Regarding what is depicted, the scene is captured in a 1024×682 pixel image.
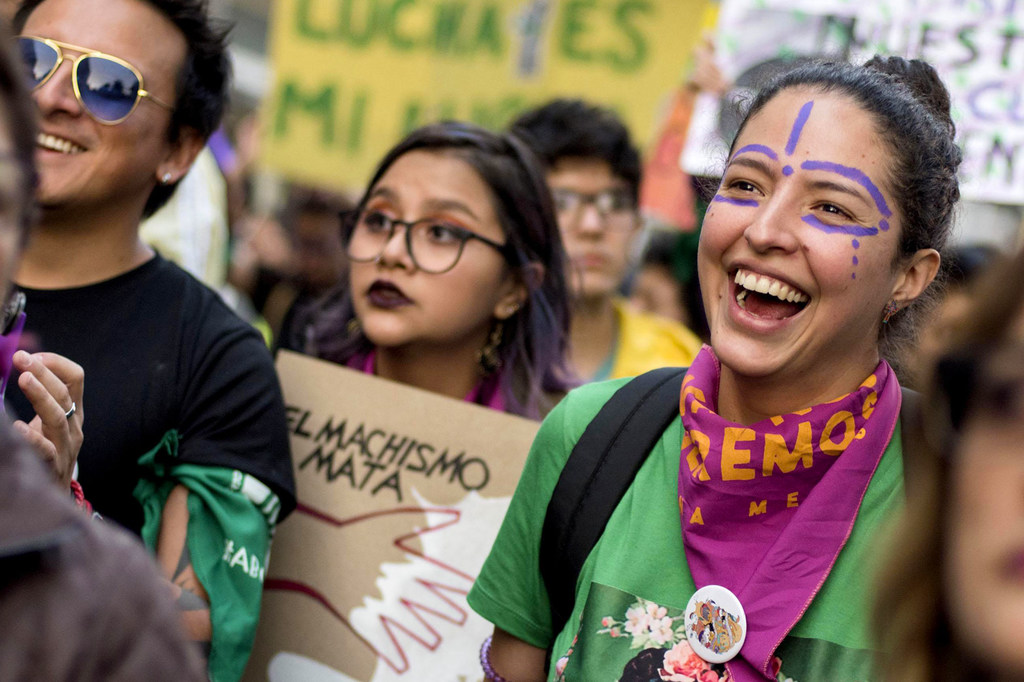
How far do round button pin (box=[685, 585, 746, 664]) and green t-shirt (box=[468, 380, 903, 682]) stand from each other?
42 millimetres

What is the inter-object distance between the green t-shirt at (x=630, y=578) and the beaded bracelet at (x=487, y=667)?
0.13 meters

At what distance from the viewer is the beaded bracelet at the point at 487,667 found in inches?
89.1

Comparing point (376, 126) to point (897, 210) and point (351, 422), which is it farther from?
point (897, 210)

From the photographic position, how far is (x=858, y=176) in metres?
2.04

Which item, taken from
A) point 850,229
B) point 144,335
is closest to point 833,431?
point 850,229

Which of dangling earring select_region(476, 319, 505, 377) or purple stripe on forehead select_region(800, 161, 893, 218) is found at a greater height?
purple stripe on forehead select_region(800, 161, 893, 218)

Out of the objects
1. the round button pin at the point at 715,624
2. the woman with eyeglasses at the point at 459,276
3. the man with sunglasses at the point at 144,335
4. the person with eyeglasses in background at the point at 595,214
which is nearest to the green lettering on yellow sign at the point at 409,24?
the person with eyeglasses in background at the point at 595,214

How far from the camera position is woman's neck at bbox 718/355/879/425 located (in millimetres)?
2084

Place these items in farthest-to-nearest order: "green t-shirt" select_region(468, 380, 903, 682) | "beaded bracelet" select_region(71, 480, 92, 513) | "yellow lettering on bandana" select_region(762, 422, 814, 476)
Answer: "beaded bracelet" select_region(71, 480, 92, 513) < "yellow lettering on bandana" select_region(762, 422, 814, 476) < "green t-shirt" select_region(468, 380, 903, 682)

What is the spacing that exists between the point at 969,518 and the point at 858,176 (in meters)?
1.05

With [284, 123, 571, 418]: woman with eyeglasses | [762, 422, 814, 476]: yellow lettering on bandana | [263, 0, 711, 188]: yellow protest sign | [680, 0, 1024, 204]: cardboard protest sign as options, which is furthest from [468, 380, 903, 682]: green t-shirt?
[263, 0, 711, 188]: yellow protest sign

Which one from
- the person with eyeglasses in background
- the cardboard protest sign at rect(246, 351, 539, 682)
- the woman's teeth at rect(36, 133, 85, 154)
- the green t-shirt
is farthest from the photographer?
the person with eyeglasses in background

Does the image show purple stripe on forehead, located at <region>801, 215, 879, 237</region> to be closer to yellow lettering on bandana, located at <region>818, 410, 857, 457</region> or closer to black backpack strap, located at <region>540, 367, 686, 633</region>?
yellow lettering on bandana, located at <region>818, 410, 857, 457</region>

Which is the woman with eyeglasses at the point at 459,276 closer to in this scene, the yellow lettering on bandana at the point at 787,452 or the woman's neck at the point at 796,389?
the woman's neck at the point at 796,389
